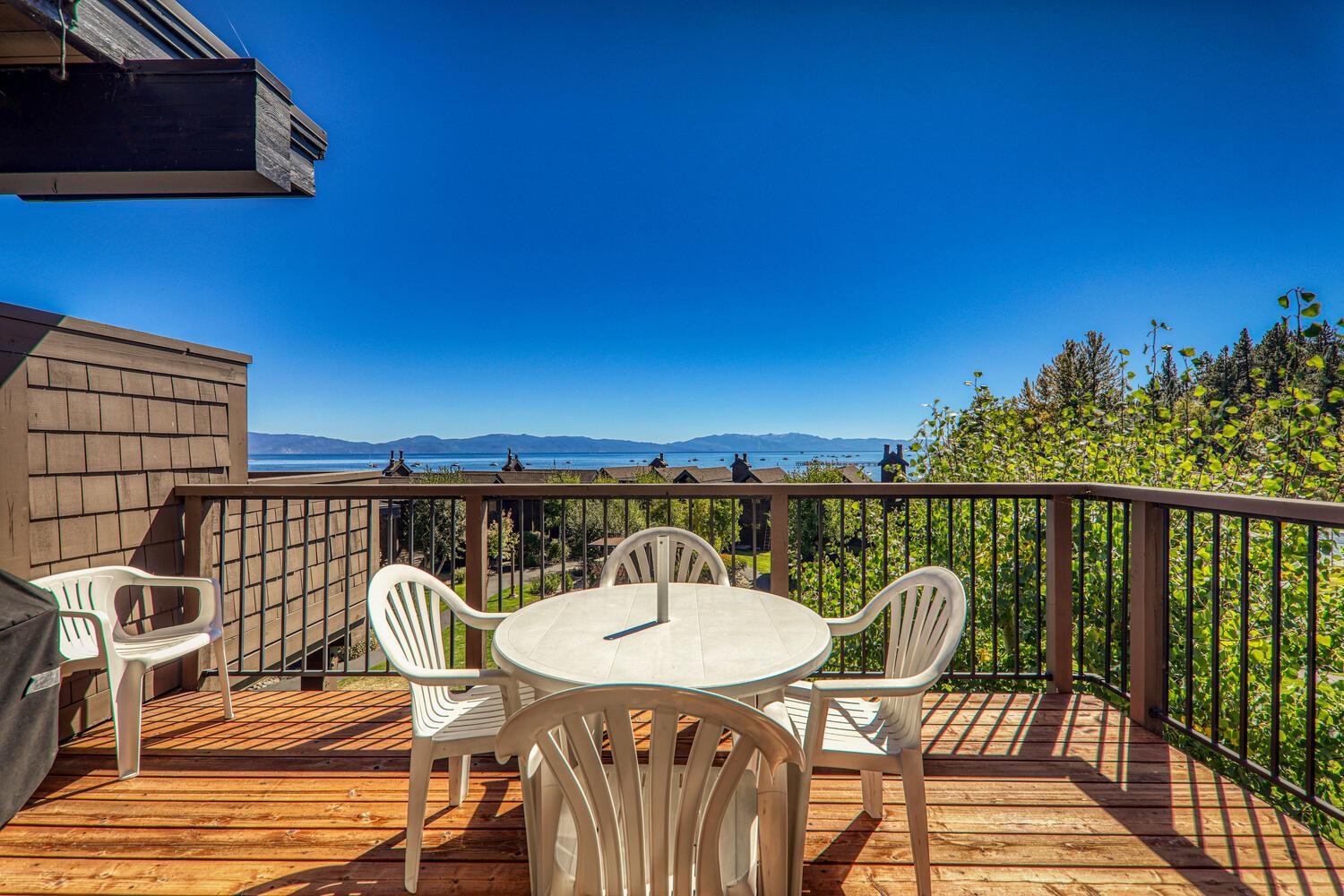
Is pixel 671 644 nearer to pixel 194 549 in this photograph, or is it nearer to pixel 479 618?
pixel 479 618

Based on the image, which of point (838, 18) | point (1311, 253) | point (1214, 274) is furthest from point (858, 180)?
point (1311, 253)

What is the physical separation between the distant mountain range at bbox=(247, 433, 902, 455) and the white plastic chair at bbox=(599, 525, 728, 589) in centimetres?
8291

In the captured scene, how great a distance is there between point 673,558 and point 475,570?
3.33ft

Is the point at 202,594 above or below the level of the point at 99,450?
below

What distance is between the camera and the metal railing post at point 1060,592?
3000 mm

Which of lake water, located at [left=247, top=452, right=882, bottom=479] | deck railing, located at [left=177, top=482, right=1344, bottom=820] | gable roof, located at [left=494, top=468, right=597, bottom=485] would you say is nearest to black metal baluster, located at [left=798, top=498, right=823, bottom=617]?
deck railing, located at [left=177, top=482, right=1344, bottom=820]

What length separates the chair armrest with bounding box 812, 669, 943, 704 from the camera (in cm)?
146

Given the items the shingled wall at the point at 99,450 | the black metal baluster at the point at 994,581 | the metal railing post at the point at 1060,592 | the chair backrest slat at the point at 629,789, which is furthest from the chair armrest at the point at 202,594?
the metal railing post at the point at 1060,592

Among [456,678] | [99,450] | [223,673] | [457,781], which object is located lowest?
[457,781]

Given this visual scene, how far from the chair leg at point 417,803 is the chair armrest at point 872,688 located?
1.14 meters

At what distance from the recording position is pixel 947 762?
2.40 meters

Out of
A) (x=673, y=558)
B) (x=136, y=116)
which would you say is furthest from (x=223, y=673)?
(x=136, y=116)

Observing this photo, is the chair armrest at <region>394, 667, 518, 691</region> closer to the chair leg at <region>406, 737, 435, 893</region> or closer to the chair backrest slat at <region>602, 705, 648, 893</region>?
the chair leg at <region>406, 737, 435, 893</region>

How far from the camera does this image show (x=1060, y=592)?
3.00 metres
